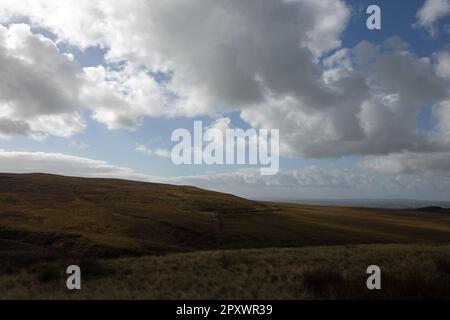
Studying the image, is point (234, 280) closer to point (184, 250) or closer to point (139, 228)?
point (184, 250)

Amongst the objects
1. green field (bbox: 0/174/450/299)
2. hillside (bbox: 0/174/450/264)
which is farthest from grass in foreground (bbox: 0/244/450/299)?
hillside (bbox: 0/174/450/264)

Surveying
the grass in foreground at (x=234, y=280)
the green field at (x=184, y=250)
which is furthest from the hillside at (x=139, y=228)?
the grass in foreground at (x=234, y=280)

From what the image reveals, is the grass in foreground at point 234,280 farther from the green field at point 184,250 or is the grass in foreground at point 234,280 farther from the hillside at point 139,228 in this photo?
the hillside at point 139,228

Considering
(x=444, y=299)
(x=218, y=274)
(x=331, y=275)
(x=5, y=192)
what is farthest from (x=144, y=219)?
(x=444, y=299)

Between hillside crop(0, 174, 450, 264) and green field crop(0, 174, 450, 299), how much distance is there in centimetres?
14

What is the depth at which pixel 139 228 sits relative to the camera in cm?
5369

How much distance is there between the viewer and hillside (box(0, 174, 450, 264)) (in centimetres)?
4197

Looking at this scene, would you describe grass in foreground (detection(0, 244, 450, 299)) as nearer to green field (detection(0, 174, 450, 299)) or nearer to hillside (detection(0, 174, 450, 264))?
green field (detection(0, 174, 450, 299))

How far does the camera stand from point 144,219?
59.8 metres

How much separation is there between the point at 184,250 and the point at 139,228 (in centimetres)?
1336

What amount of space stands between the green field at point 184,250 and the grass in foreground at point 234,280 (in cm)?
5

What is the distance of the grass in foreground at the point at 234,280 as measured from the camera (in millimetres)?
14523

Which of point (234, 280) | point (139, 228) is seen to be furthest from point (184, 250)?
point (234, 280)

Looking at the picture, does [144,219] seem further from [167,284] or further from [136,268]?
[167,284]
